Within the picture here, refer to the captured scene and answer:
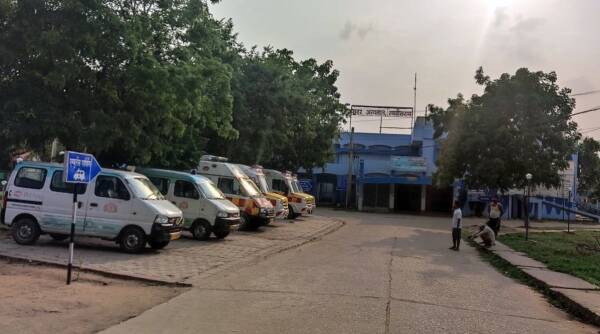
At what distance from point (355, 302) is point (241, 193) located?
1331 centimetres

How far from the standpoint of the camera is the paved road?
7.45 metres

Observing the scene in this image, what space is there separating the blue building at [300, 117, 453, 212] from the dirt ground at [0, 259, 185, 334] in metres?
41.5

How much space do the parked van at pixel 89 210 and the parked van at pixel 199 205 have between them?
3414 mm

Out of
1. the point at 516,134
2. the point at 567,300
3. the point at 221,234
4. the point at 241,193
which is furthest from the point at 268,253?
the point at 516,134

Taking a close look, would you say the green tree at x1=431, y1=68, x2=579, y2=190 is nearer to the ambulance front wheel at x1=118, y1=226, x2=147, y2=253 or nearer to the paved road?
the paved road

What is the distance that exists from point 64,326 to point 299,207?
2387 centimetres

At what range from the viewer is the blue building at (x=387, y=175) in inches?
2077

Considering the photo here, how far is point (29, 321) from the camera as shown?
7145 millimetres

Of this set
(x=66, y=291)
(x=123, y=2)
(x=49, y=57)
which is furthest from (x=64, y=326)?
(x=123, y=2)

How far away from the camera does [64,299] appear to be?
8547 millimetres

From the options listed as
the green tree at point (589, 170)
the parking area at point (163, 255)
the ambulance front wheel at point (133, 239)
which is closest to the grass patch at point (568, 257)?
the parking area at point (163, 255)

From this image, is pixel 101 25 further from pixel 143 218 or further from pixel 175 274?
pixel 175 274

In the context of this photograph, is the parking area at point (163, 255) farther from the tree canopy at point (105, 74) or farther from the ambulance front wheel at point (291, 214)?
the ambulance front wheel at point (291, 214)

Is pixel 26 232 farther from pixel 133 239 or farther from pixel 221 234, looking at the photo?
pixel 221 234
